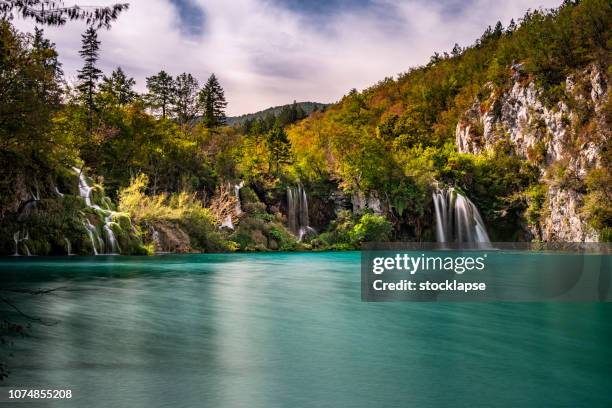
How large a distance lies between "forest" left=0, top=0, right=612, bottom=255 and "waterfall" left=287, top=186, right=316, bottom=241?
0.46ft

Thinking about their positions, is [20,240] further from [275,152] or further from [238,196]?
[275,152]

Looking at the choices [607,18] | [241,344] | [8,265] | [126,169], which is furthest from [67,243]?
[607,18]

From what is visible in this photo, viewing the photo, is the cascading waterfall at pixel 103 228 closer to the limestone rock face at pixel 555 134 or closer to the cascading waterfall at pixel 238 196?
the cascading waterfall at pixel 238 196

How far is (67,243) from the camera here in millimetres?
24594

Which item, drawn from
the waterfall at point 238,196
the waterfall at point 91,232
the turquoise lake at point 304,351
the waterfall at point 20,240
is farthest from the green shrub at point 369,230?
the turquoise lake at point 304,351

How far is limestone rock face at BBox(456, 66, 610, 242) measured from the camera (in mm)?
39906

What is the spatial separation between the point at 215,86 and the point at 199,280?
62.2m

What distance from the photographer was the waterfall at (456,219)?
4428 centimetres

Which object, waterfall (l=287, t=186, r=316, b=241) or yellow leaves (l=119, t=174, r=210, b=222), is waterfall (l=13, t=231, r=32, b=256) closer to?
yellow leaves (l=119, t=174, r=210, b=222)

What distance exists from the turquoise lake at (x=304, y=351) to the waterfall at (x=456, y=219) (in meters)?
32.6

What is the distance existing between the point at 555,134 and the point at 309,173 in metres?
23.8

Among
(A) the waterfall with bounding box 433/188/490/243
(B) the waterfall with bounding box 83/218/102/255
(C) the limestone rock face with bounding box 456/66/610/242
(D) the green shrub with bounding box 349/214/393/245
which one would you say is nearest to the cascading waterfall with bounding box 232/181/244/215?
(D) the green shrub with bounding box 349/214/393/245

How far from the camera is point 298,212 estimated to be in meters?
44.9

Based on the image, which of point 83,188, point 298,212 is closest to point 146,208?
point 83,188
